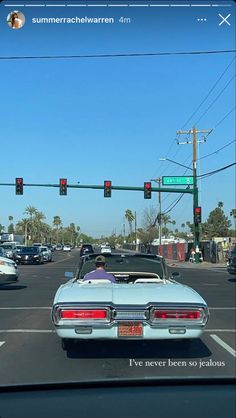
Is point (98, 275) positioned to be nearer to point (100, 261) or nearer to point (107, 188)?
point (100, 261)

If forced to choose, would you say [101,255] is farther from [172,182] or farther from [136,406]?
[172,182]

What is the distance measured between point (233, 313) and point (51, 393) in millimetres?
8407

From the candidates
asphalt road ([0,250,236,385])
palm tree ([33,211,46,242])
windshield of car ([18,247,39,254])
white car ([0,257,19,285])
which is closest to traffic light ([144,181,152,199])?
windshield of car ([18,247,39,254])

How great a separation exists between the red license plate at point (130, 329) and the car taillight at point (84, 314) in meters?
0.23

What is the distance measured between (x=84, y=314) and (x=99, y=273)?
1.86 meters

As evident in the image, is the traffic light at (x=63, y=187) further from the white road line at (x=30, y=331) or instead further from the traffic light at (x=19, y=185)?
the white road line at (x=30, y=331)

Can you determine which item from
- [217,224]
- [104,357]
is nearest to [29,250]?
[104,357]

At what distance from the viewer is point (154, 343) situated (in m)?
7.31

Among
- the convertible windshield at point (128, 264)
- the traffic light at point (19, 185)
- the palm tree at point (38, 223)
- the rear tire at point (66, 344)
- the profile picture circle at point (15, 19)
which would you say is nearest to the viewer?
the rear tire at point (66, 344)

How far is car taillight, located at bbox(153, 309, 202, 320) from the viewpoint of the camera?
6.29m

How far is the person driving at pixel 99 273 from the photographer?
8.12m

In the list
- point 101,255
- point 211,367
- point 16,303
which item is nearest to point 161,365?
A: point 211,367

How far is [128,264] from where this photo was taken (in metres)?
9.10

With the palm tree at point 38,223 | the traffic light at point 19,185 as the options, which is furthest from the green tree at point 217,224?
the traffic light at point 19,185
